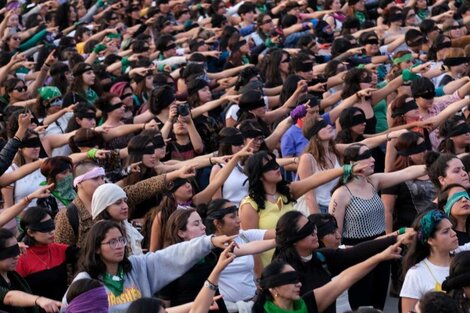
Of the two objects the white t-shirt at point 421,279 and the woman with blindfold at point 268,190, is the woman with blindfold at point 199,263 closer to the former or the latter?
the woman with blindfold at point 268,190

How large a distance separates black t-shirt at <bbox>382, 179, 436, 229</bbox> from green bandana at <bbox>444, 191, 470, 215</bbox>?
1250mm

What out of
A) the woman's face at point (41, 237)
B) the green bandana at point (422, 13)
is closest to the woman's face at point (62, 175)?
the woman's face at point (41, 237)

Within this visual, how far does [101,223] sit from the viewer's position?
25.4 ft

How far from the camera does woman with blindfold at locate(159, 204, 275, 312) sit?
26.7ft

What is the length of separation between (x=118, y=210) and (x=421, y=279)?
209cm

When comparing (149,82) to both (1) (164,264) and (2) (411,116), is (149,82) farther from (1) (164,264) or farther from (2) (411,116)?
(1) (164,264)

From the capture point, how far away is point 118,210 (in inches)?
332

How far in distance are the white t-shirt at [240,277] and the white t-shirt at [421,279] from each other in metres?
1.27

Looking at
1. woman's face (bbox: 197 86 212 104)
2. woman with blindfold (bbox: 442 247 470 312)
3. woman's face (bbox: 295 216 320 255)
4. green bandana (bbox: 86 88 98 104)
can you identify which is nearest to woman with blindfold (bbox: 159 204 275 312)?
woman's face (bbox: 295 216 320 255)

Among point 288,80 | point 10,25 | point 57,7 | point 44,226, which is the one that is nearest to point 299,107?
point 288,80

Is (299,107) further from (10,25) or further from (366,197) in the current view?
(10,25)

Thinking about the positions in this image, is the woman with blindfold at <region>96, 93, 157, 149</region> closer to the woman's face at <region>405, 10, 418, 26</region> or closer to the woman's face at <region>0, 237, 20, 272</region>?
the woman's face at <region>0, 237, 20, 272</region>

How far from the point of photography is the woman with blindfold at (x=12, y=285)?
7449 millimetres

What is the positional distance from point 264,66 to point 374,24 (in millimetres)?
3648
